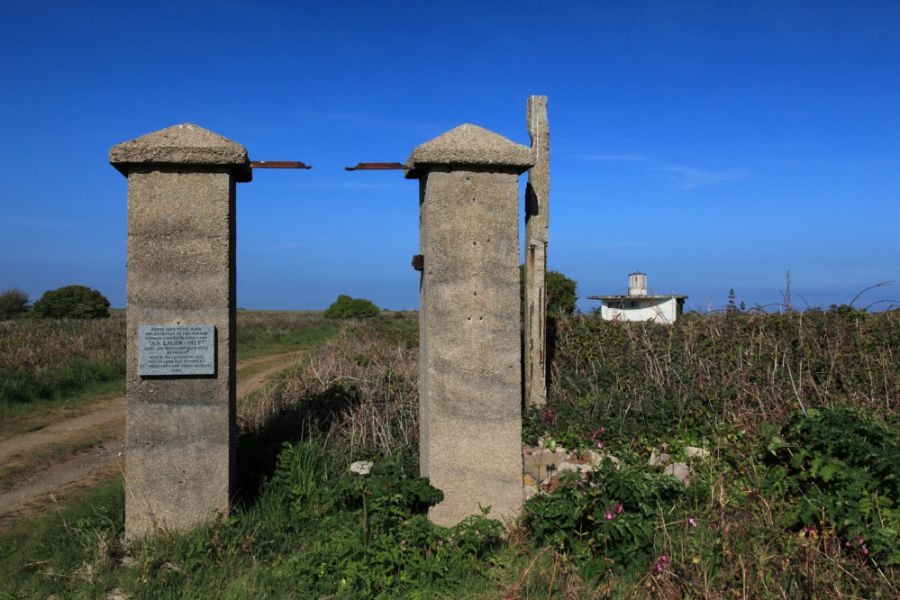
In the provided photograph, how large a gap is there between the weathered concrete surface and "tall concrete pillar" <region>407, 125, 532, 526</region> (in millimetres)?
1420

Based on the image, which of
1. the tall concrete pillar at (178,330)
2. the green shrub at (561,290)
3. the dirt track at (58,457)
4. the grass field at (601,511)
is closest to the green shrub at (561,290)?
the green shrub at (561,290)

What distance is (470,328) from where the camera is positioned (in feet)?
18.3

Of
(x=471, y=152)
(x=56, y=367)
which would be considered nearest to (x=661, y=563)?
(x=471, y=152)

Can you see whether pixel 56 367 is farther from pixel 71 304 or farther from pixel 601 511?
pixel 71 304

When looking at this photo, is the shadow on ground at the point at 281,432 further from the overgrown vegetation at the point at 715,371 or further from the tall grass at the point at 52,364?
the tall grass at the point at 52,364

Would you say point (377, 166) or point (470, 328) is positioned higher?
point (377, 166)

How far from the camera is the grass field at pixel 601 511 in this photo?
13.9 feet

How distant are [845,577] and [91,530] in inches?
223

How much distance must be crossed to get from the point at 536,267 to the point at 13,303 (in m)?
36.7

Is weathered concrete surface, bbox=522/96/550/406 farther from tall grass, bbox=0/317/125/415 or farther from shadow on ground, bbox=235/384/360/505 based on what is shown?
tall grass, bbox=0/317/125/415

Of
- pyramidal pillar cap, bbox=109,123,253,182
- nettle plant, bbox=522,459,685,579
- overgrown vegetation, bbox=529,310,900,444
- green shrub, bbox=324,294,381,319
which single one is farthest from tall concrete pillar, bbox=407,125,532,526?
green shrub, bbox=324,294,381,319

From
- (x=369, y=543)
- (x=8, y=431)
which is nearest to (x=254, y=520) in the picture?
(x=369, y=543)

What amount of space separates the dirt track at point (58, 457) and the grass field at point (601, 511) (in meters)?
1.21

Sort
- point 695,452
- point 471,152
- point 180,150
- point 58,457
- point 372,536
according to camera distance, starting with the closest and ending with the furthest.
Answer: point 372,536 → point 180,150 → point 471,152 → point 695,452 → point 58,457
